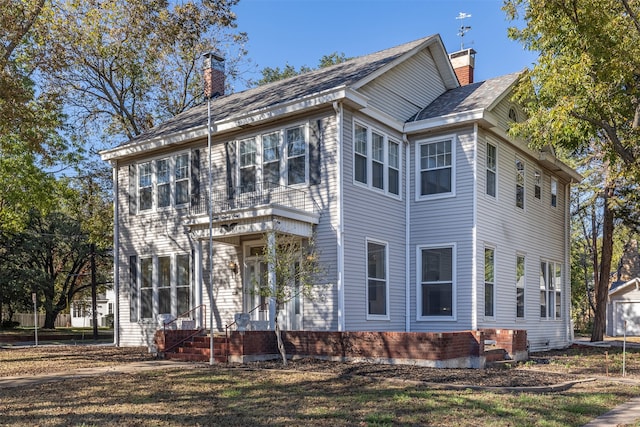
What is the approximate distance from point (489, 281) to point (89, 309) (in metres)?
48.4

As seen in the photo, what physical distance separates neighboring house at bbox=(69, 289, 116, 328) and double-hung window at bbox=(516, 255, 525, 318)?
1835 inches

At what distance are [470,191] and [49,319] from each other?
32941mm

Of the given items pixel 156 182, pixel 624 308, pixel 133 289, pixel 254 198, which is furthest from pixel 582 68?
pixel 624 308

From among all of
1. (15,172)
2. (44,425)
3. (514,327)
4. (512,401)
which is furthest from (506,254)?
(15,172)

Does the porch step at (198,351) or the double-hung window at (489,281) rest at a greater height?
the double-hung window at (489,281)

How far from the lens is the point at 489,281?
1638 centimetres

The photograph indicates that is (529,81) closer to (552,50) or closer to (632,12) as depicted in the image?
(552,50)

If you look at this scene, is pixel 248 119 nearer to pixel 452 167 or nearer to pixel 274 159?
pixel 274 159

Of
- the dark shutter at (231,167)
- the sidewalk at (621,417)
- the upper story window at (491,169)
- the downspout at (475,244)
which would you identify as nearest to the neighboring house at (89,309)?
the dark shutter at (231,167)

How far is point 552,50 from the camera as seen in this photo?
15.9 m

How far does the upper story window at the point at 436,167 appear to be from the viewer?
16.2 meters

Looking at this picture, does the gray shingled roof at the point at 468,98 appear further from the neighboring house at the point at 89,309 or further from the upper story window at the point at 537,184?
the neighboring house at the point at 89,309

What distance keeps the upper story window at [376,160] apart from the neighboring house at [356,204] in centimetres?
4

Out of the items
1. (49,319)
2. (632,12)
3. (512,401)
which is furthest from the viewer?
(49,319)
